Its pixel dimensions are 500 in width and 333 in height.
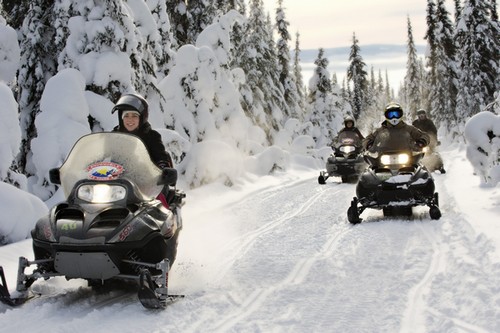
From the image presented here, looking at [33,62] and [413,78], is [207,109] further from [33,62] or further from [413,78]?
[413,78]

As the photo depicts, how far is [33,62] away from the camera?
14.6m

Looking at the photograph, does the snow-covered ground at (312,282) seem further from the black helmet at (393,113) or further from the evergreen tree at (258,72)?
the evergreen tree at (258,72)

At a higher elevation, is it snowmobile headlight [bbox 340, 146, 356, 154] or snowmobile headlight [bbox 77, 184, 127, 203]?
snowmobile headlight [bbox 77, 184, 127, 203]

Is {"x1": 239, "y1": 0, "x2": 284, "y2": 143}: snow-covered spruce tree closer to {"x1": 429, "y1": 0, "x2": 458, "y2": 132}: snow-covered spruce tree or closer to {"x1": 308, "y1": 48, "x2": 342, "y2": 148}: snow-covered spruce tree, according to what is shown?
{"x1": 308, "y1": 48, "x2": 342, "y2": 148}: snow-covered spruce tree

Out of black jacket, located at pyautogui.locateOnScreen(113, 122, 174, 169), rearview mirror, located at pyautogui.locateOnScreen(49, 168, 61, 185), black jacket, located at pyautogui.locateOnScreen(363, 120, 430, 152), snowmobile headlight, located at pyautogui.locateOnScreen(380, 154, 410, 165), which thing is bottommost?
snowmobile headlight, located at pyautogui.locateOnScreen(380, 154, 410, 165)

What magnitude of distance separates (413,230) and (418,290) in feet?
10.9

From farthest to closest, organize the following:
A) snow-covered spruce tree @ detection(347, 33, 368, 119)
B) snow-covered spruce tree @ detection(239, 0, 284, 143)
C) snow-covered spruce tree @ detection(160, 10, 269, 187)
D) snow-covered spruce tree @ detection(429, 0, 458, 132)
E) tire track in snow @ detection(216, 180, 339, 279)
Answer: snow-covered spruce tree @ detection(347, 33, 368, 119) → snow-covered spruce tree @ detection(429, 0, 458, 132) → snow-covered spruce tree @ detection(239, 0, 284, 143) → snow-covered spruce tree @ detection(160, 10, 269, 187) → tire track in snow @ detection(216, 180, 339, 279)

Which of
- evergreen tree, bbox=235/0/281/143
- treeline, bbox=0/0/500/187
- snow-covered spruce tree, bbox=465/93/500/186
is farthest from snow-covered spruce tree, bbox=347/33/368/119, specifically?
snow-covered spruce tree, bbox=465/93/500/186

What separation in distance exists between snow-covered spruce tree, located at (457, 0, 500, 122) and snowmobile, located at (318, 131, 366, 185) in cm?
2713

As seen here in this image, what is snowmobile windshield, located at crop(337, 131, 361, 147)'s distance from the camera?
61.1 ft

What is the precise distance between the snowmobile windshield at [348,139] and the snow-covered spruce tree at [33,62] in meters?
9.56

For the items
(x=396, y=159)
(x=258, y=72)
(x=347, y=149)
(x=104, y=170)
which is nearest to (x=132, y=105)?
(x=104, y=170)

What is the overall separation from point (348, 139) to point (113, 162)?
46.1ft

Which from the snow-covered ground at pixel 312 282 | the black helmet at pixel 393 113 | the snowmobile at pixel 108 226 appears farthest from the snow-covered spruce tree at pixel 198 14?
the snowmobile at pixel 108 226
